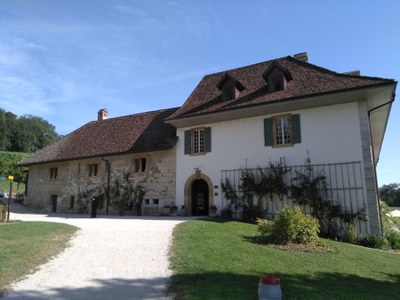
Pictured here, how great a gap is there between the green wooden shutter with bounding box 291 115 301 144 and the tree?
7770 centimetres

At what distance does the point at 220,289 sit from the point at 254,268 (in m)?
1.66

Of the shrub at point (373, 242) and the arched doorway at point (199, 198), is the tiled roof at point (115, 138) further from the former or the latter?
the shrub at point (373, 242)

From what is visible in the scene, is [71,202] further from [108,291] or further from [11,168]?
[108,291]

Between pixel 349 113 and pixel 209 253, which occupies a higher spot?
pixel 349 113

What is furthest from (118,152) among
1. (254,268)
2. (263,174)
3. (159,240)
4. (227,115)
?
(254,268)

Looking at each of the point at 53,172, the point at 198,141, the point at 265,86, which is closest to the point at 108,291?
the point at 198,141

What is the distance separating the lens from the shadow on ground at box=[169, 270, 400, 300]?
18.3 ft

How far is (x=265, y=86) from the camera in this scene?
1720 centimetres

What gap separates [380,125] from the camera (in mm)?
18922

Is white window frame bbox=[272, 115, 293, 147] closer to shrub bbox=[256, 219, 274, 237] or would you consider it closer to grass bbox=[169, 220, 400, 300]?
shrub bbox=[256, 219, 274, 237]

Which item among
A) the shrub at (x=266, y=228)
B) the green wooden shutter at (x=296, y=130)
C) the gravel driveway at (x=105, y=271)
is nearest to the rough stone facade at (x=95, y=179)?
the green wooden shutter at (x=296, y=130)

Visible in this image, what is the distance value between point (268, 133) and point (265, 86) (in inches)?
113

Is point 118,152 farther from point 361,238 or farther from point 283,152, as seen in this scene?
point 361,238

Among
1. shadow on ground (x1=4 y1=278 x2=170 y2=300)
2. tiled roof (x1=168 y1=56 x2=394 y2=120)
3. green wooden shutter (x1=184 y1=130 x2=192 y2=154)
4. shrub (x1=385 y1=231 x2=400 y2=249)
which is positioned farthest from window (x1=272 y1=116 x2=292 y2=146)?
shadow on ground (x1=4 y1=278 x2=170 y2=300)
